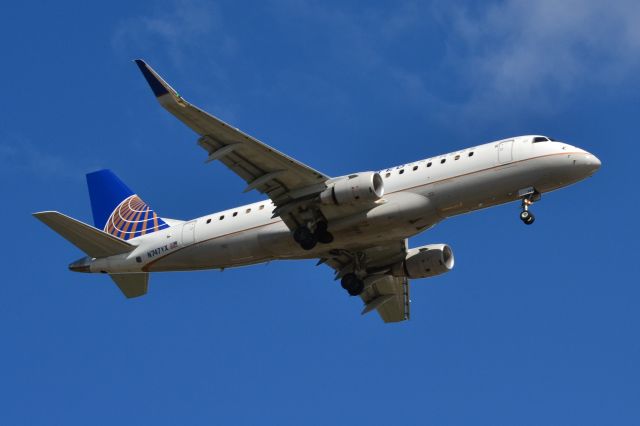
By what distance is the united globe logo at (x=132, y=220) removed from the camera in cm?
5250

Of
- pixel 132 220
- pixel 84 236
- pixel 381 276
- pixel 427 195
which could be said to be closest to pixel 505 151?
pixel 427 195

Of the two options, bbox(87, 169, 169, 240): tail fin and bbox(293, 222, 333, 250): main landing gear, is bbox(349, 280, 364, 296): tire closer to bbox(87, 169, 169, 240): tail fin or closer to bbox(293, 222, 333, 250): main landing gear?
bbox(293, 222, 333, 250): main landing gear

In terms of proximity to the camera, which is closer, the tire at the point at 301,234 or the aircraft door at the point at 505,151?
the aircraft door at the point at 505,151

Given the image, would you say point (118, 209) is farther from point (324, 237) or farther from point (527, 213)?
point (527, 213)

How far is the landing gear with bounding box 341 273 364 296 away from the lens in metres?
52.4

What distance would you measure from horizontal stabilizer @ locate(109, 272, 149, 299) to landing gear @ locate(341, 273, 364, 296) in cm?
893

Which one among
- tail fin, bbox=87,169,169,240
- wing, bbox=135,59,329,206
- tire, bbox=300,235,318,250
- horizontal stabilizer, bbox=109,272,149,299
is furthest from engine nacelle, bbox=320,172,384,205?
horizontal stabilizer, bbox=109,272,149,299

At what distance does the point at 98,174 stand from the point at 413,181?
16810mm

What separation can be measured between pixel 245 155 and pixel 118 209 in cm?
1074

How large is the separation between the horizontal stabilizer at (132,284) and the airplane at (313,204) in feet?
0.72

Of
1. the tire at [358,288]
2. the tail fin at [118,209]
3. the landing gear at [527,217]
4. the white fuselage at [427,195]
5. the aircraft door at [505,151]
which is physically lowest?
the tire at [358,288]

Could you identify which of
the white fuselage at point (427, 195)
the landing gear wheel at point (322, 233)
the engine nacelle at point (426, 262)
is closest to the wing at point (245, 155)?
the landing gear wheel at point (322, 233)

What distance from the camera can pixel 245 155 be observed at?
4597 cm

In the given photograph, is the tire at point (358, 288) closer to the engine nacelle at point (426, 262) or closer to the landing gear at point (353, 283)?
the landing gear at point (353, 283)
